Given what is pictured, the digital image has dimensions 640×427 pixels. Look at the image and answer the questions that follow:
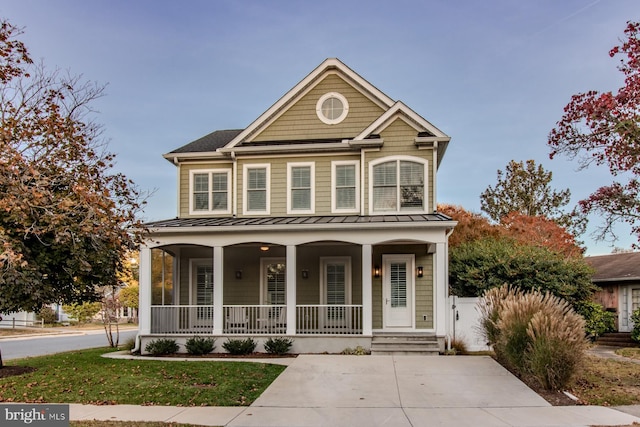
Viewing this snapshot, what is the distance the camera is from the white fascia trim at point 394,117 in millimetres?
14891

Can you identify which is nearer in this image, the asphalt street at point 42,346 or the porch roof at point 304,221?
the porch roof at point 304,221

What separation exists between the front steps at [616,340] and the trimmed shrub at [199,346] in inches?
517

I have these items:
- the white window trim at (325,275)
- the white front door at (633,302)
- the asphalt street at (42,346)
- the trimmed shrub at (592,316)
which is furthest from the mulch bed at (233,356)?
the white front door at (633,302)

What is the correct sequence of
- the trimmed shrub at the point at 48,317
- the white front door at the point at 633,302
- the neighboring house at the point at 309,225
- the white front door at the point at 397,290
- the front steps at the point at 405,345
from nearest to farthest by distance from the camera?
the front steps at the point at 405,345 < the neighboring house at the point at 309,225 < the white front door at the point at 397,290 < the white front door at the point at 633,302 < the trimmed shrub at the point at 48,317

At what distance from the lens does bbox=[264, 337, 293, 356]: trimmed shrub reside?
13141 millimetres

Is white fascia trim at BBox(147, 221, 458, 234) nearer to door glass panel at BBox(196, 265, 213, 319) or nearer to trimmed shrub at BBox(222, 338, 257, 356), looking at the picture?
door glass panel at BBox(196, 265, 213, 319)

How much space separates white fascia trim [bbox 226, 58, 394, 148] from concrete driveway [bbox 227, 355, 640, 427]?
798 centimetres

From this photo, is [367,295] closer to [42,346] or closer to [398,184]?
[398,184]

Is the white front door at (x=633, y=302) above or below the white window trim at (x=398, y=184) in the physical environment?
below

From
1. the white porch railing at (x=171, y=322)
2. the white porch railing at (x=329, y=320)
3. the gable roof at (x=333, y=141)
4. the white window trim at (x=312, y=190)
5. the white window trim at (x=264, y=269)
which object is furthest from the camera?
the white window trim at (x=264, y=269)

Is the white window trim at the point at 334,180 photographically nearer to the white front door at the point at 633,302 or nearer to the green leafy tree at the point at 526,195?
the white front door at the point at 633,302

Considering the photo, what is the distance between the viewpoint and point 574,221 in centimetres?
3322

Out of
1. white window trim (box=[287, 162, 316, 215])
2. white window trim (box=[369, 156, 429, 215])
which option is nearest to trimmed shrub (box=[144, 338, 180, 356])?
white window trim (box=[287, 162, 316, 215])

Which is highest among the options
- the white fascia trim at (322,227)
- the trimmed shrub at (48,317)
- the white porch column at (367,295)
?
the white fascia trim at (322,227)
